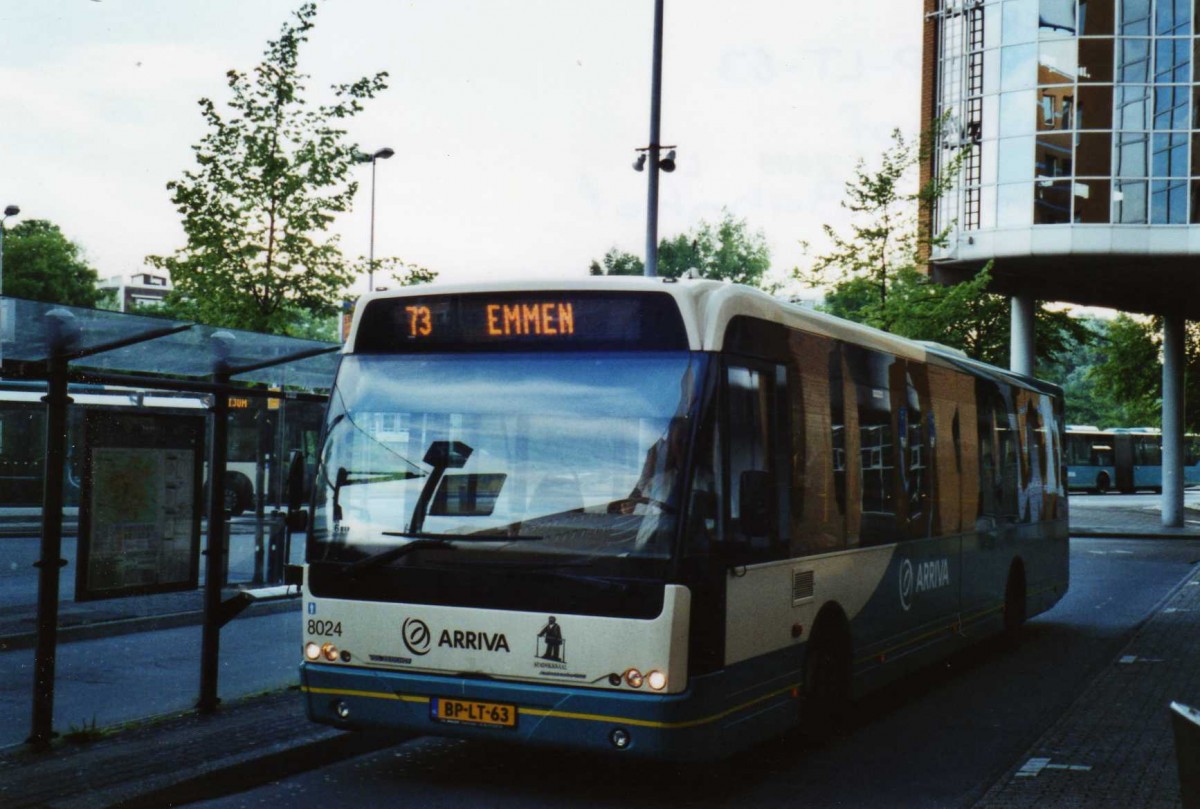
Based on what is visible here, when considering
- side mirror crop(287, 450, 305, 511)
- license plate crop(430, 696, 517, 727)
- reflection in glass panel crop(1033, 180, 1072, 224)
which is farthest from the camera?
reflection in glass panel crop(1033, 180, 1072, 224)

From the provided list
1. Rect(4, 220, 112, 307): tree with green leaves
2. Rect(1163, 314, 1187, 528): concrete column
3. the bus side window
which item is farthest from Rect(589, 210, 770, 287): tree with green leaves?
the bus side window

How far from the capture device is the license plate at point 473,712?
6574 millimetres

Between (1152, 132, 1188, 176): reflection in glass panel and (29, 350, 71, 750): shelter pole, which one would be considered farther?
(1152, 132, 1188, 176): reflection in glass panel

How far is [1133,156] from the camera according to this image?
34250 mm

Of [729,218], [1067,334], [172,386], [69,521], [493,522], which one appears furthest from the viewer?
[729,218]

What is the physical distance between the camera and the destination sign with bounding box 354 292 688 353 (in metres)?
6.79

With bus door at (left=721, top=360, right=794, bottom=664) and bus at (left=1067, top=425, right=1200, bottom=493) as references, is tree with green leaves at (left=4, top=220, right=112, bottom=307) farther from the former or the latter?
bus door at (left=721, top=360, right=794, bottom=664)

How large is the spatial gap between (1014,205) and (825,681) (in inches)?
1138

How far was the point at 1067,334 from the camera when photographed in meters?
40.9

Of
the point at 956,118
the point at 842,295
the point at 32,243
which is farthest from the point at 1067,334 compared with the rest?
the point at 32,243

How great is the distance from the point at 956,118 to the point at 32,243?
5147 cm

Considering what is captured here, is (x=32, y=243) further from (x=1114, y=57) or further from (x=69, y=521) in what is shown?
(x=1114, y=57)

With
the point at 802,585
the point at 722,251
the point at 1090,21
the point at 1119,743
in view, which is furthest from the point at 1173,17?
the point at 722,251

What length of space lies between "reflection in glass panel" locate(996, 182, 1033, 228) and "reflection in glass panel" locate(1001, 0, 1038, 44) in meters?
3.77
